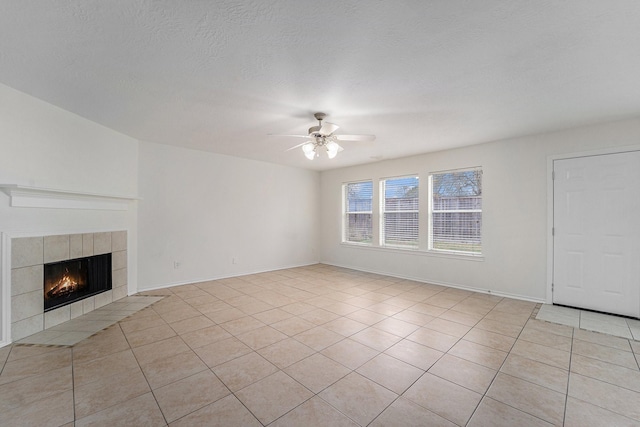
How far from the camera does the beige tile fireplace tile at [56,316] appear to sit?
2986mm

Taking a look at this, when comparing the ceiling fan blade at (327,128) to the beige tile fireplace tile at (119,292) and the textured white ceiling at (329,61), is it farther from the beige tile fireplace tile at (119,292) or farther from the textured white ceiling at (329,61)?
the beige tile fireplace tile at (119,292)

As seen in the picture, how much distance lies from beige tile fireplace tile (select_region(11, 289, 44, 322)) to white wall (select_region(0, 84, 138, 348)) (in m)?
0.13

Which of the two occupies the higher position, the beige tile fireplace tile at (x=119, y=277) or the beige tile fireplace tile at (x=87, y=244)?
the beige tile fireplace tile at (x=87, y=244)

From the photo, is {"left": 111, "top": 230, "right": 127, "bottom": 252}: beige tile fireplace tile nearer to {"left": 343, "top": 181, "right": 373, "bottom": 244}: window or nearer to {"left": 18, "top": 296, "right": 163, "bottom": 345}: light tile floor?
{"left": 18, "top": 296, "right": 163, "bottom": 345}: light tile floor

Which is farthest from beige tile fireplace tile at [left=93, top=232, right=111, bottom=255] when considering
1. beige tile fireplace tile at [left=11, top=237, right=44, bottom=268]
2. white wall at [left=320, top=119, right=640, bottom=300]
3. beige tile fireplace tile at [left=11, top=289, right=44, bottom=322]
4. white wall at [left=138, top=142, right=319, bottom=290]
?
white wall at [left=320, top=119, right=640, bottom=300]

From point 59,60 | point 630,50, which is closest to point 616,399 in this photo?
point 630,50

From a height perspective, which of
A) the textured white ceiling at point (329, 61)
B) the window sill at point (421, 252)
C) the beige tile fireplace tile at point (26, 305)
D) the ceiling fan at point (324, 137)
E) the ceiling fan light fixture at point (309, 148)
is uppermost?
the textured white ceiling at point (329, 61)

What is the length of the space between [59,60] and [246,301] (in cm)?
331

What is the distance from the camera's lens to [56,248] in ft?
10.3

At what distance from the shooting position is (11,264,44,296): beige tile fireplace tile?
2.71 metres

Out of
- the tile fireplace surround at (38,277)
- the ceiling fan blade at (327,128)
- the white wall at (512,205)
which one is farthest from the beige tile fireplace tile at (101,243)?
the white wall at (512,205)

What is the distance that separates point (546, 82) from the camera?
7.93 ft

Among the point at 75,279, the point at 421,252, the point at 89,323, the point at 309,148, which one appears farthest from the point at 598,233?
the point at 75,279

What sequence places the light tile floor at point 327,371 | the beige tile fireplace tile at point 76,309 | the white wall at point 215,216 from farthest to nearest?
the white wall at point 215,216
the beige tile fireplace tile at point 76,309
the light tile floor at point 327,371
